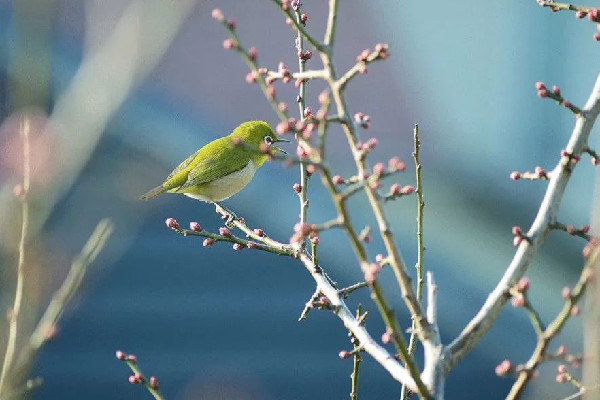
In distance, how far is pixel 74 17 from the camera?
8.62 meters

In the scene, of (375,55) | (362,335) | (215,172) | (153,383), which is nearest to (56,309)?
(153,383)

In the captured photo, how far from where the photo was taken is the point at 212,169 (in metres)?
3.88

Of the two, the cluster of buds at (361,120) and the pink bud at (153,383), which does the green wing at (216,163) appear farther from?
the cluster of buds at (361,120)

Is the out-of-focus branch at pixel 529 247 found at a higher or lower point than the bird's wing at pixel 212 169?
lower

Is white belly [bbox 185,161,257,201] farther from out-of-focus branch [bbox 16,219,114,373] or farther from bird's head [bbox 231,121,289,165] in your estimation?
out-of-focus branch [bbox 16,219,114,373]

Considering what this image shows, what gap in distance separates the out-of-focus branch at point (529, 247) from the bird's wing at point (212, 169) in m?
2.02

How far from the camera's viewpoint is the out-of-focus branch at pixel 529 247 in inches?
72.6

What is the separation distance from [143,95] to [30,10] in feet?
17.2

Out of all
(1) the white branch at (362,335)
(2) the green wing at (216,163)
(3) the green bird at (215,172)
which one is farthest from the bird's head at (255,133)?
(1) the white branch at (362,335)

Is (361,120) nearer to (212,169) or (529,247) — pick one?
(529,247)

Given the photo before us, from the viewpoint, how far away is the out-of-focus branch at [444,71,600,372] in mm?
1845

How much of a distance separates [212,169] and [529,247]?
2099 mm

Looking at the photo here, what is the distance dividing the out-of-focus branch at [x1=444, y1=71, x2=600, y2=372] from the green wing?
195cm

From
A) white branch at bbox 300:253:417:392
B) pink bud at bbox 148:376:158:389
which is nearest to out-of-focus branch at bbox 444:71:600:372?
white branch at bbox 300:253:417:392
